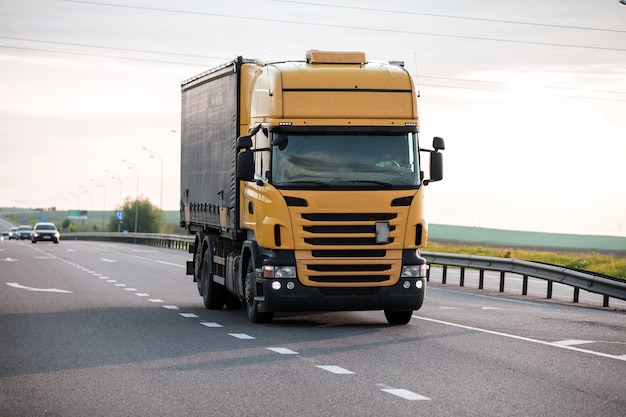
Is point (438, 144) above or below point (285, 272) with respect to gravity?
above

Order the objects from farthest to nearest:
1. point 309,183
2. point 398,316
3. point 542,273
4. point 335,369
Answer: point 542,273, point 398,316, point 309,183, point 335,369

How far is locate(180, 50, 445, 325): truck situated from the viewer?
16125 millimetres

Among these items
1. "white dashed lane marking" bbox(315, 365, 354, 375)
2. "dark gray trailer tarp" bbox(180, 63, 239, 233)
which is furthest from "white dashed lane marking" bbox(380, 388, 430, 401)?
"dark gray trailer tarp" bbox(180, 63, 239, 233)

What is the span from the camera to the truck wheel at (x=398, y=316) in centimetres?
1727

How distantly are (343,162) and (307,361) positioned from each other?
446cm

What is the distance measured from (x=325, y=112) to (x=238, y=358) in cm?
493

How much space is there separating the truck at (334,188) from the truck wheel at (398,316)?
0.02m

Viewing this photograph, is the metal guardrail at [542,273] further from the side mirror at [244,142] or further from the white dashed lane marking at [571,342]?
the side mirror at [244,142]

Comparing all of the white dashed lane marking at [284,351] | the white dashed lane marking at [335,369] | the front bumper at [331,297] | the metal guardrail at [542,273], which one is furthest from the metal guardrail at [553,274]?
the white dashed lane marking at [335,369]

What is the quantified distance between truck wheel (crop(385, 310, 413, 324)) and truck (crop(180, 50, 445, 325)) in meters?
0.02

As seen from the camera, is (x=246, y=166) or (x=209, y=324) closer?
(x=246, y=166)

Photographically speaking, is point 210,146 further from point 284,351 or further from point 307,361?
point 307,361

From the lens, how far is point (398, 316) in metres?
17.3


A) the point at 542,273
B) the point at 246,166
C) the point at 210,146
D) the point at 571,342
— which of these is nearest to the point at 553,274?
the point at 542,273
